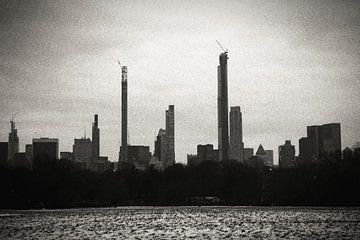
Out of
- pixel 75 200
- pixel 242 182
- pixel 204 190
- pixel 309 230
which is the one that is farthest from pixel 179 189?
pixel 309 230

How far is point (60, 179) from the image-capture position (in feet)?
538

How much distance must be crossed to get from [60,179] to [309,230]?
10348 centimetres

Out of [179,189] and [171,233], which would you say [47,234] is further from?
[179,189]

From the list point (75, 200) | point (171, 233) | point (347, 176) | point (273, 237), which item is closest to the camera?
point (273, 237)

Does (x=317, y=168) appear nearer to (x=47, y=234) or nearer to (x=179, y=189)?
(x=179, y=189)

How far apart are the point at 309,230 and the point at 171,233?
1578cm

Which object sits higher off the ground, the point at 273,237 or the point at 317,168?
the point at 317,168

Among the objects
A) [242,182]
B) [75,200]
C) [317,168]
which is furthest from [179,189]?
[317,168]

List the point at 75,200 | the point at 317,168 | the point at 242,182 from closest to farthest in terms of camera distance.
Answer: the point at 317,168 → the point at 75,200 → the point at 242,182

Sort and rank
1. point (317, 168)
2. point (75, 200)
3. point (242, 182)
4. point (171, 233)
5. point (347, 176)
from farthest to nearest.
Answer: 1. point (242, 182)
2. point (75, 200)
3. point (317, 168)
4. point (347, 176)
5. point (171, 233)

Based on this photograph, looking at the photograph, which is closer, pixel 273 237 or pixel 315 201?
pixel 273 237

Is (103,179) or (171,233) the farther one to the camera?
(103,179)

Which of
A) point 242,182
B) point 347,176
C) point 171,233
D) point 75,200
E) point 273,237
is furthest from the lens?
point 242,182

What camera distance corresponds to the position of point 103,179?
605 ft
